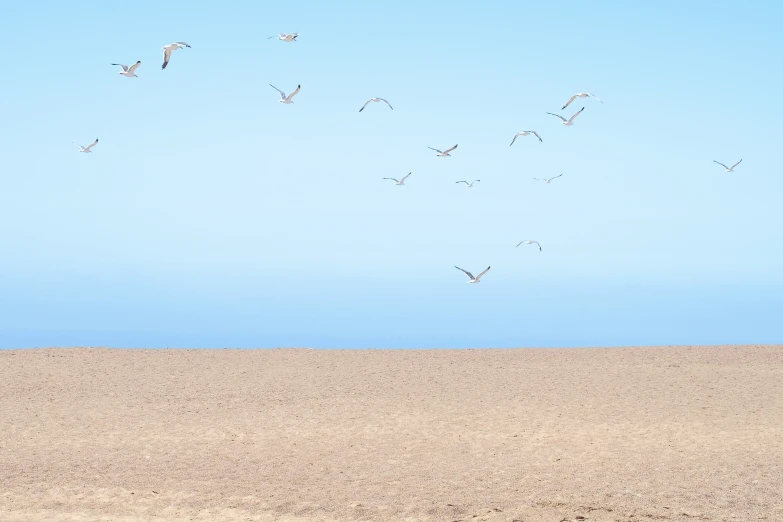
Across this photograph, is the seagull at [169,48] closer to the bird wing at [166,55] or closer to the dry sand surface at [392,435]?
the bird wing at [166,55]

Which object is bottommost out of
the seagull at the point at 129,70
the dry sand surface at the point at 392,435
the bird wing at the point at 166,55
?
the dry sand surface at the point at 392,435

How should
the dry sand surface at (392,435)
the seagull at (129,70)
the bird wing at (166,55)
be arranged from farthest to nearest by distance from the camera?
the seagull at (129,70) → the bird wing at (166,55) → the dry sand surface at (392,435)

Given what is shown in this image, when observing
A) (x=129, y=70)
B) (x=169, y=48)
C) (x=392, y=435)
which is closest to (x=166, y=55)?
(x=169, y=48)

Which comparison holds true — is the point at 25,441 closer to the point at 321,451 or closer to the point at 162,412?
the point at 162,412

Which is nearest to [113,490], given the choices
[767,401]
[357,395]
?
[357,395]

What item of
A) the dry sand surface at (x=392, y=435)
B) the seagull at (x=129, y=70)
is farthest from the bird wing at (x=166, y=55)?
the dry sand surface at (x=392, y=435)

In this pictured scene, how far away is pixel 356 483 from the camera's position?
17734 mm

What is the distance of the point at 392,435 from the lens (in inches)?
856

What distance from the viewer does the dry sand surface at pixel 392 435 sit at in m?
16.3

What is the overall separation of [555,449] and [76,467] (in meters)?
10.9

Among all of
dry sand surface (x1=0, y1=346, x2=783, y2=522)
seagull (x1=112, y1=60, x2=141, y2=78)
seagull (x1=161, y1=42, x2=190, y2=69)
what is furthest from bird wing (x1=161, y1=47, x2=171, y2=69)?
dry sand surface (x1=0, y1=346, x2=783, y2=522)

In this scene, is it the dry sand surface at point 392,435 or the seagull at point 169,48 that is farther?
the seagull at point 169,48

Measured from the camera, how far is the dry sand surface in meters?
16.3

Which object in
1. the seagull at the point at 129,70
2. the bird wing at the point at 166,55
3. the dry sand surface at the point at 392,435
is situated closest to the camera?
the dry sand surface at the point at 392,435
